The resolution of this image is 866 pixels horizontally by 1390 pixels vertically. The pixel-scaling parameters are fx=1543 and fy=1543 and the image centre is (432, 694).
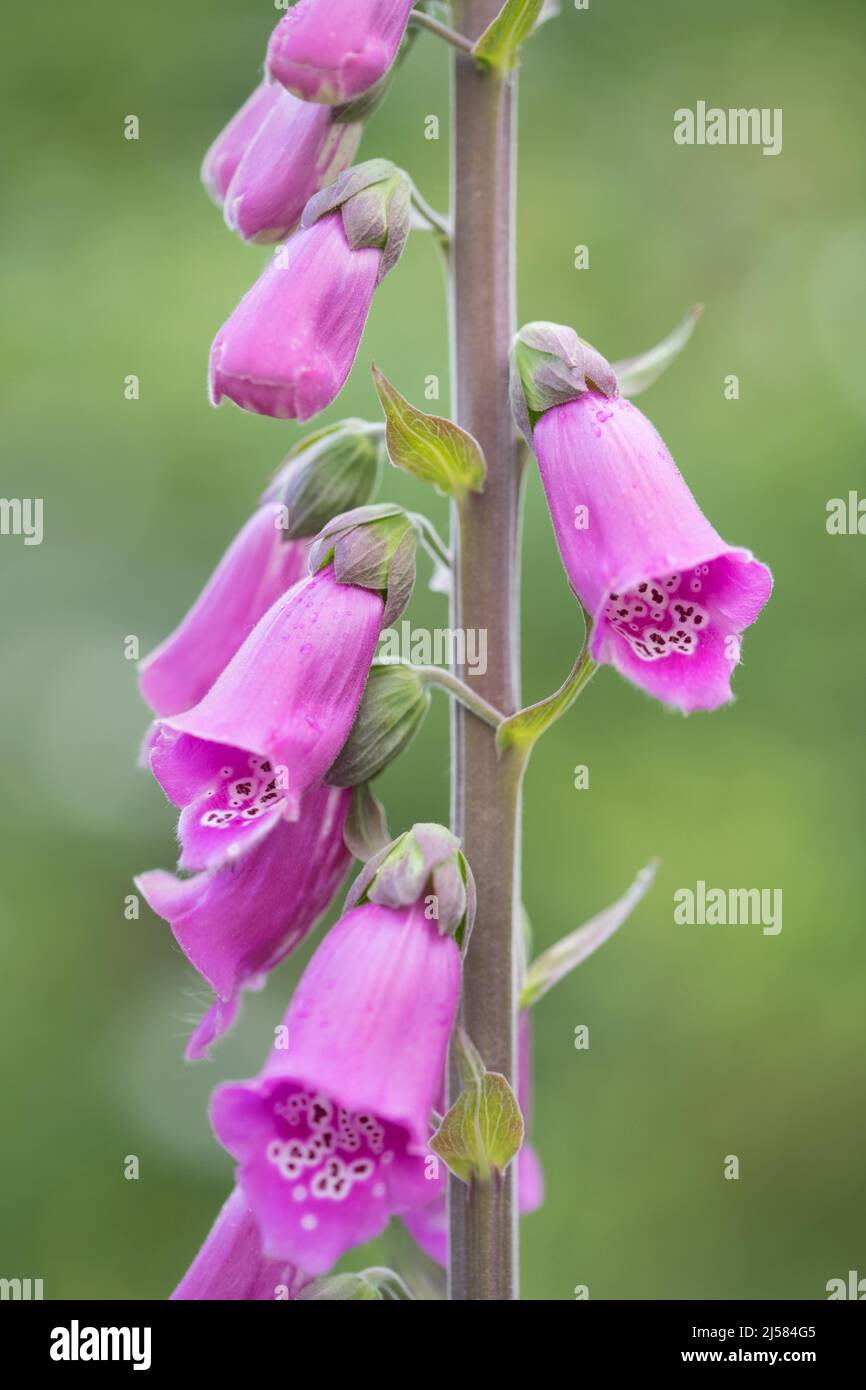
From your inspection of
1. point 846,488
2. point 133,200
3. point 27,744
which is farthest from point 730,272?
point 27,744

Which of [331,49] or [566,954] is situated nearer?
[331,49]

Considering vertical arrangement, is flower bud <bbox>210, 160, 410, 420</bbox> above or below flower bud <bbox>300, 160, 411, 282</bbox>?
below

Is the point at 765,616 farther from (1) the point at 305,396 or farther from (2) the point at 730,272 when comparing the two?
(1) the point at 305,396

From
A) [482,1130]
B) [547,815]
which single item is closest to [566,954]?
[482,1130]

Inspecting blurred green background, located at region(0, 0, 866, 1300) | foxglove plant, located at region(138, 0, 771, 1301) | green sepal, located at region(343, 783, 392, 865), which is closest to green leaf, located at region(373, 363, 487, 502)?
foxglove plant, located at region(138, 0, 771, 1301)

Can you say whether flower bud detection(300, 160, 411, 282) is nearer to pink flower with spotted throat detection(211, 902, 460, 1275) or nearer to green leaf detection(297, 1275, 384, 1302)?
pink flower with spotted throat detection(211, 902, 460, 1275)

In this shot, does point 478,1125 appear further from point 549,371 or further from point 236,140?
point 236,140

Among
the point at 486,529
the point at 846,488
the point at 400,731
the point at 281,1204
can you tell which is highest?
the point at 846,488

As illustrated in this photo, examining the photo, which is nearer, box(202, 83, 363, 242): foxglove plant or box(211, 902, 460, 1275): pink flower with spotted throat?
box(211, 902, 460, 1275): pink flower with spotted throat
